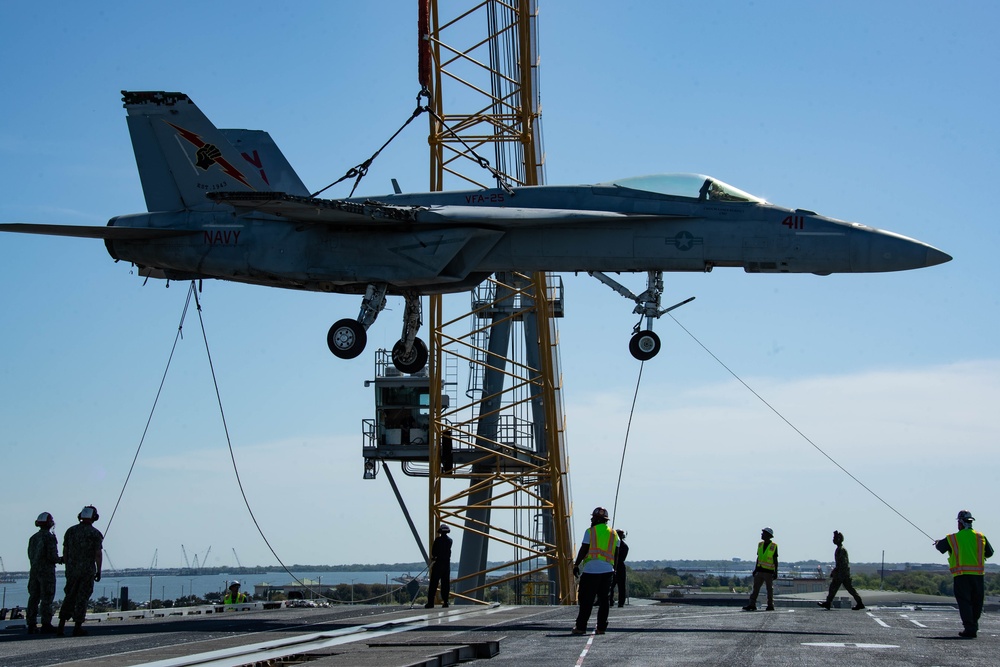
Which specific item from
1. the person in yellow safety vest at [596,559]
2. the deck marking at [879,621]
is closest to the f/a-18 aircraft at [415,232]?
the deck marking at [879,621]

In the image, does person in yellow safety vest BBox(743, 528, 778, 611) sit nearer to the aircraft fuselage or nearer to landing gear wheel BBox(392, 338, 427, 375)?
the aircraft fuselage

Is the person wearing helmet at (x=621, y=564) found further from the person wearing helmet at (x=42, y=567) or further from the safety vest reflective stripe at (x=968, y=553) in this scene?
the person wearing helmet at (x=42, y=567)

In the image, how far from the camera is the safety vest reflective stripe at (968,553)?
50.4ft

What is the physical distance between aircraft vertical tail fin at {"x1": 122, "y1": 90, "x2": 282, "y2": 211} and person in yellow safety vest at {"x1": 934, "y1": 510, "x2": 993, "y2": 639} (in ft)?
48.4

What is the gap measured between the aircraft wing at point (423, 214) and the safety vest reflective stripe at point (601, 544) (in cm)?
836

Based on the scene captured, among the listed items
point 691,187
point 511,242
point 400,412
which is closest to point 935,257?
point 691,187

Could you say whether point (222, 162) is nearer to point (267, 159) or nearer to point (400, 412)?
point (267, 159)

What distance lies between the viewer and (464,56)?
37.4 meters

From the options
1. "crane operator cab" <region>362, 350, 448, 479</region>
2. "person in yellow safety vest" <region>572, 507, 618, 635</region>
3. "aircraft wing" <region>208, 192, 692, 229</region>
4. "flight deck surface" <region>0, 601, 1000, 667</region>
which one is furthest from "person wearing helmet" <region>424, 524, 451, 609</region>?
"crane operator cab" <region>362, 350, 448, 479</region>

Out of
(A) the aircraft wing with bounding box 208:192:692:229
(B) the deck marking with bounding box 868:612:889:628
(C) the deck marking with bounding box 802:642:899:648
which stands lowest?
(C) the deck marking with bounding box 802:642:899:648

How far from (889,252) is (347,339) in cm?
1022

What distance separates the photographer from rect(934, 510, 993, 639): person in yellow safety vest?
15.2 meters

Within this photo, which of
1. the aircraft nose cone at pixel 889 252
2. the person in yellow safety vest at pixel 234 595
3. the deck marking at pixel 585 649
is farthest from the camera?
the person in yellow safety vest at pixel 234 595

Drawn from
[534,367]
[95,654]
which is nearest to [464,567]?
[534,367]
